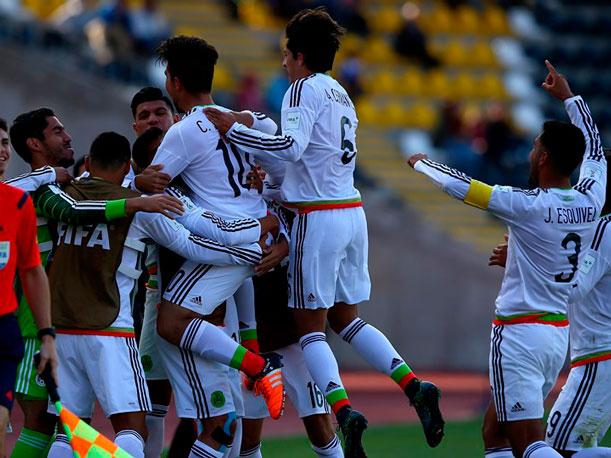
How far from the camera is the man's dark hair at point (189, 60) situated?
7902mm

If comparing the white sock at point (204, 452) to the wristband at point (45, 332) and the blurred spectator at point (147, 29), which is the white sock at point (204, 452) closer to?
the wristband at point (45, 332)

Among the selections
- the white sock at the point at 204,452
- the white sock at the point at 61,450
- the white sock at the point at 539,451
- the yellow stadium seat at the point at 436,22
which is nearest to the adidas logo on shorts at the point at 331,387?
the white sock at the point at 204,452

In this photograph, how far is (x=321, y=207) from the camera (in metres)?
8.14

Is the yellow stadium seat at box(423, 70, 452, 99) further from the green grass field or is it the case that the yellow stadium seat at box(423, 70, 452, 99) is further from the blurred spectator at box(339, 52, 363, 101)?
the green grass field

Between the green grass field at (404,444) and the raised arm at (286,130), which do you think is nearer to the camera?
the raised arm at (286,130)

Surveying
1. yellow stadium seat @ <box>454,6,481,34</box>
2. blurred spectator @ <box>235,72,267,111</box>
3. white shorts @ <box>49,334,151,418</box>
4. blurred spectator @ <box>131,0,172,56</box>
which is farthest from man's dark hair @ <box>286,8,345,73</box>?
yellow stadium seat @ <box>454,6,481,34</box>

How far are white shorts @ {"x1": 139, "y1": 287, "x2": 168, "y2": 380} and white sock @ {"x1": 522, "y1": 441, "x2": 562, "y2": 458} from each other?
221cm

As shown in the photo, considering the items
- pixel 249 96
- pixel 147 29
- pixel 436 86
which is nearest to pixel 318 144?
pixel 249 96

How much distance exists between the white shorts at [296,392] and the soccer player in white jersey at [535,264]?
1.13 meters

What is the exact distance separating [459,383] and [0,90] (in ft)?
23.9

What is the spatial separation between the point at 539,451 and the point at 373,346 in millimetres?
1214

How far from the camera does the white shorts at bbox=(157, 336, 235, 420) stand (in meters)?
7.81

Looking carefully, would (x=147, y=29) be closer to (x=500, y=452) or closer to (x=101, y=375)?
(x=500, y=452)

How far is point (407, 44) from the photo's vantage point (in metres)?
23.1
